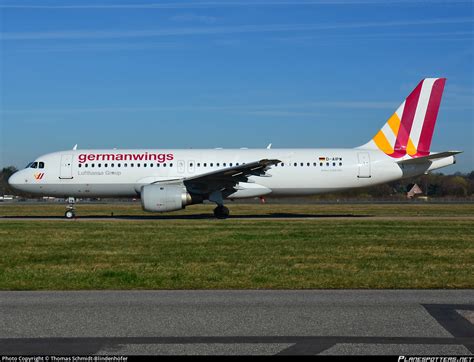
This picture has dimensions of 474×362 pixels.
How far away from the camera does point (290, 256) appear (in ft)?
49.8

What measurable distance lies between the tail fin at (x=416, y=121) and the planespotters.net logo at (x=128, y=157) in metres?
10.9

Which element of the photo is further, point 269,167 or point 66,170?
point 66,170

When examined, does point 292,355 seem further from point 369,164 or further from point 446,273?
point 369,164

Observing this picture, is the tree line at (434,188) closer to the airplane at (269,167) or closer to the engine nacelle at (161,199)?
the airplane at (269,167)

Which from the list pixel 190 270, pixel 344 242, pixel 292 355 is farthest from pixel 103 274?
pixel 344 242

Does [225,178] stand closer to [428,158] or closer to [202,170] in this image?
[202,170]

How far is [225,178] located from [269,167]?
2.29 metres

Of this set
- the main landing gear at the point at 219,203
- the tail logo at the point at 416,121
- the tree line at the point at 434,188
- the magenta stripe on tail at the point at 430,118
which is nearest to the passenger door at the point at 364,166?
the tail logo at the point at 416,121

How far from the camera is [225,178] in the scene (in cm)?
3069

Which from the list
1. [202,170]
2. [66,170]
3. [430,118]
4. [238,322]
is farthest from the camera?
[430,118]

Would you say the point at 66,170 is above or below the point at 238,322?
above

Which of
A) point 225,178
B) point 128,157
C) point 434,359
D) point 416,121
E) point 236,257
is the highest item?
point 416,121

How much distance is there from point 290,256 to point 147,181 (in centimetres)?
1797

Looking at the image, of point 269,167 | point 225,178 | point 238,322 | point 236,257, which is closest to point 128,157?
point 225,178
